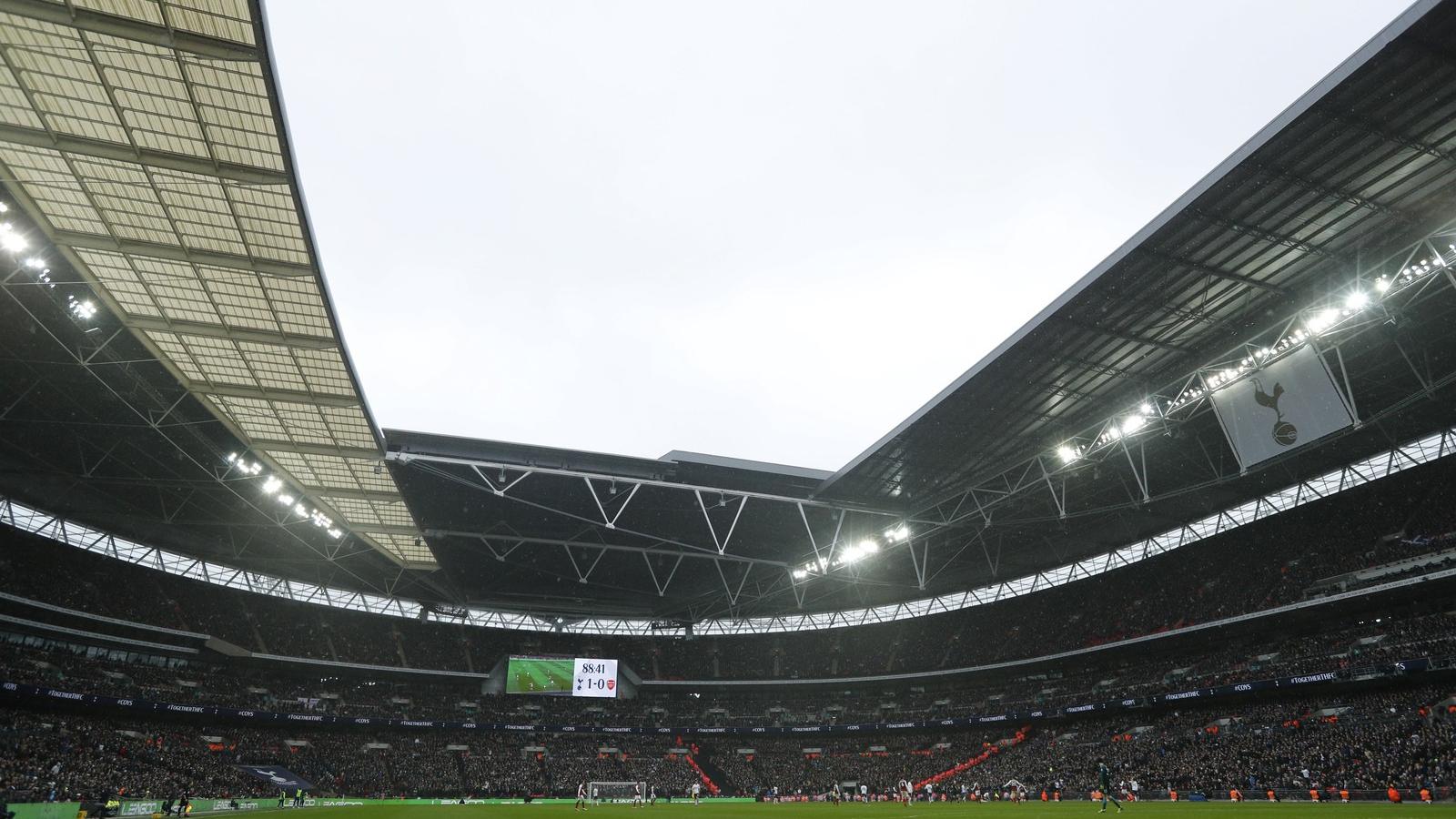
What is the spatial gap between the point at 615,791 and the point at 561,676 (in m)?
9.58

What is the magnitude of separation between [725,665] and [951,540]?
2797cm

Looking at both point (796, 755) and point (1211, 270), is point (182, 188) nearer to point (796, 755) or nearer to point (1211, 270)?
point (1211, 270)

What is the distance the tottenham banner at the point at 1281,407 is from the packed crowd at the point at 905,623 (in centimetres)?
1472

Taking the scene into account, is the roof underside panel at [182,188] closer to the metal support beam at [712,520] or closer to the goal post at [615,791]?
the metal support beam at [712,520]

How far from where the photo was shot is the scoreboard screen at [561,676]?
5897 centimetres

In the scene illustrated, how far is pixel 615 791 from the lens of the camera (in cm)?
5472

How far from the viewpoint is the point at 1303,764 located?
31516mm

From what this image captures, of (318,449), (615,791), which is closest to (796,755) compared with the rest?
(615,791)

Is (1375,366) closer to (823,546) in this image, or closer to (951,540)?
(951,540)

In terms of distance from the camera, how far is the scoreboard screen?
2322 inches

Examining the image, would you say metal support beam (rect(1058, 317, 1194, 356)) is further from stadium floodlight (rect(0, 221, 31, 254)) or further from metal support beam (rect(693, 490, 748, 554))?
stadium floodlight (rect(0, 221, 31, 254))

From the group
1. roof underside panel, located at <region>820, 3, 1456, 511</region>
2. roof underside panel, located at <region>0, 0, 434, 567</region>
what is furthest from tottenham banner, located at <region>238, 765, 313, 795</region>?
roof underside panel, located at <region>820, 3, 1456, 511</region>

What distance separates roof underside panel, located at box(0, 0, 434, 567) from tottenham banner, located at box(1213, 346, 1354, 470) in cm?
2997

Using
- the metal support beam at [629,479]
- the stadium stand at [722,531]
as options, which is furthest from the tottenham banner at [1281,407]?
the metal support beam at [629,479]
